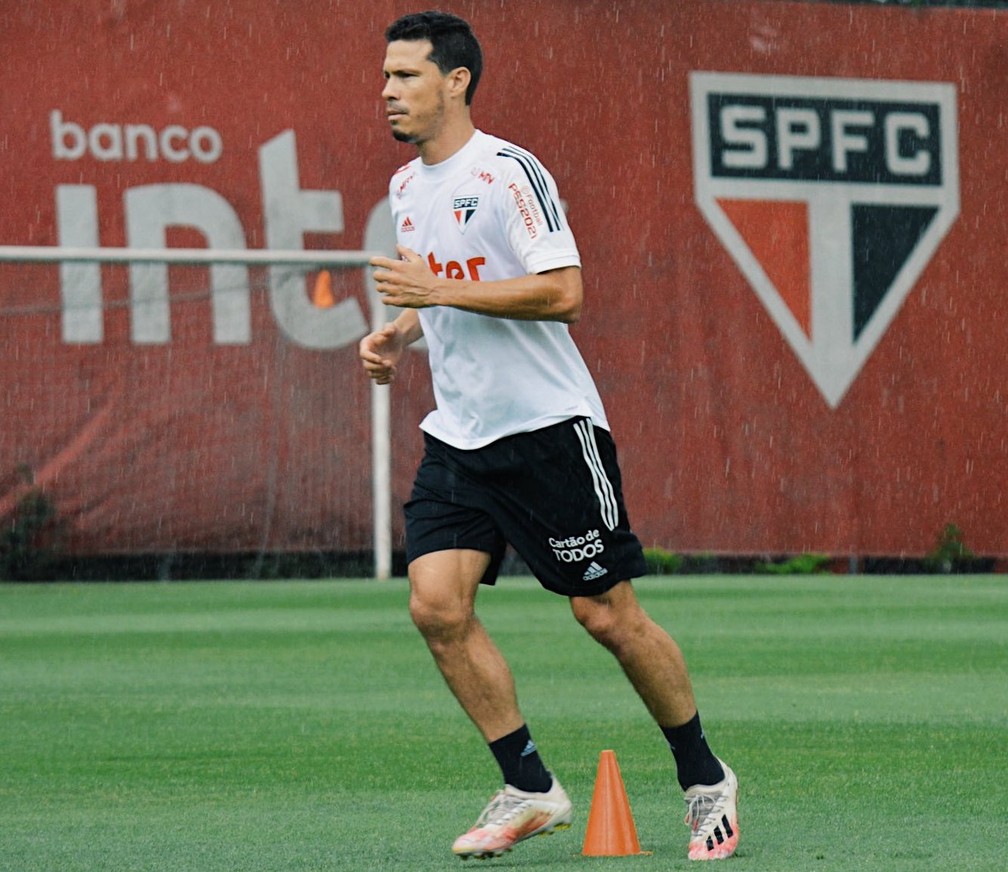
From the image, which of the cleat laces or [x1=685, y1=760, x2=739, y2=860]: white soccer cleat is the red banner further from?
[x1=685, y1=760, x2=739, y2=860]: white soccer cleat

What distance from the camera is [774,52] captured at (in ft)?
67.7

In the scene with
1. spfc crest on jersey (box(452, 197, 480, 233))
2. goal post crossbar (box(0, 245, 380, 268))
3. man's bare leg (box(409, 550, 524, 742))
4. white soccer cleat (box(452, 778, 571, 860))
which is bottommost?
white soccer cleat (box(452, 778, 571, 860))

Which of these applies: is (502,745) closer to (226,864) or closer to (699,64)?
(226,864)

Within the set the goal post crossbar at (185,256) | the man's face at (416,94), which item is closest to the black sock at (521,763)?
the man's face at (416,94)

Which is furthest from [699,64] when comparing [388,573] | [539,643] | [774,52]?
[539,643]

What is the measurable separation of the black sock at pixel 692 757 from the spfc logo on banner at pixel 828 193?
15.2 metres

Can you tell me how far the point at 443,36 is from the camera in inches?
215

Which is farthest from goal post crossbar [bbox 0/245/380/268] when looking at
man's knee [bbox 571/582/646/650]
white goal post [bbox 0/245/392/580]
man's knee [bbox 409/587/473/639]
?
man's knee [bbox 571/582/646/650]

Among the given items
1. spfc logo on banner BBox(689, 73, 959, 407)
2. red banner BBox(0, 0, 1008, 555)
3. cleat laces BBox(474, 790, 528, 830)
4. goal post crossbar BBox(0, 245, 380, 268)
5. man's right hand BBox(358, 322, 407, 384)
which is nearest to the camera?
cleat laces BBox(474, 790, 528, 830)

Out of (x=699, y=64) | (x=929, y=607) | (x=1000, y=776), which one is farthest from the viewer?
(x=699, y=64)

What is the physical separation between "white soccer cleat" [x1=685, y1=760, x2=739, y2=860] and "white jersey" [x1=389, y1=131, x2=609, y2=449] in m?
0.92

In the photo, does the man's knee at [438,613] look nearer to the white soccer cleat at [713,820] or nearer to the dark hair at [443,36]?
the white soccer cleat at [713,820]

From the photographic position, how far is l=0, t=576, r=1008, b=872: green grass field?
17.1ft

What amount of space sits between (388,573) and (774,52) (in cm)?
637
